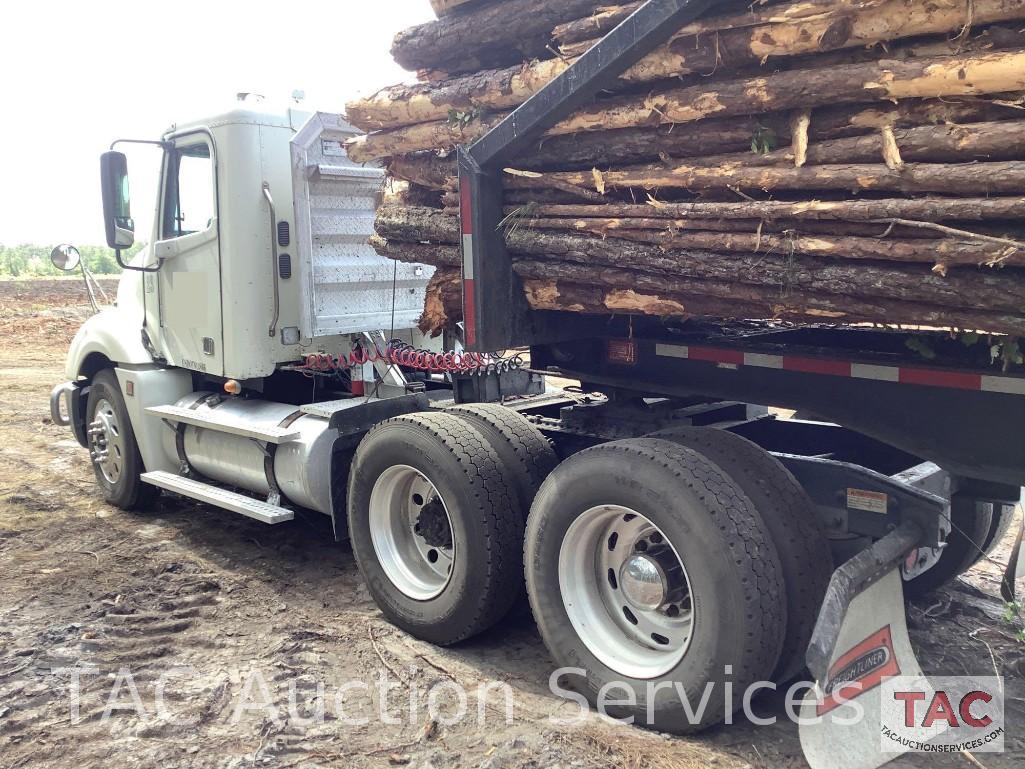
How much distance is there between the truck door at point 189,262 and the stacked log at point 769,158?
2.37 m

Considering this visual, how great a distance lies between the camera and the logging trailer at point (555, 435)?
3457 mm

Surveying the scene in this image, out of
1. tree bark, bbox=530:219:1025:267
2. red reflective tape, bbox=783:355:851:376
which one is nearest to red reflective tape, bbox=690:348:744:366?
red reflective tape, bbox=783:355:851:376

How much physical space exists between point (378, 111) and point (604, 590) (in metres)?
2.52

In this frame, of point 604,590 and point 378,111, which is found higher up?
point 378,111

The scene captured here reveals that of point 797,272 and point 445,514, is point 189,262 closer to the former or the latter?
point 445,514

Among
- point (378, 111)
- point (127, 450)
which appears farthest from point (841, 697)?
point (127, 450)

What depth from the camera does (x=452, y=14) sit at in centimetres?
420

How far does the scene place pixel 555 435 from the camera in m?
4.75

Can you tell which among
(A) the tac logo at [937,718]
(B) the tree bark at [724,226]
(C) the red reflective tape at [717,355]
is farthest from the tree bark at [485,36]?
(A) the tac logo at [937,718]

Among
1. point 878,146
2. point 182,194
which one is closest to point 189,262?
point 182,194

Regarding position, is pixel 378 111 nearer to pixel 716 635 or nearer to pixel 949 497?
pixel 716 635

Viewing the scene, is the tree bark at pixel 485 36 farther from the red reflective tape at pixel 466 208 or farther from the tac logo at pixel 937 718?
the tac logo at pixel 937 718

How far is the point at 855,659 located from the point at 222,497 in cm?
406

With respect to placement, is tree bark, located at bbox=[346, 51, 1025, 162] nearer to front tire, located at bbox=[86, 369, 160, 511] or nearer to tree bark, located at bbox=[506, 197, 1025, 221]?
tree bark, located at bbox=[506, 197, 1025, 221]
